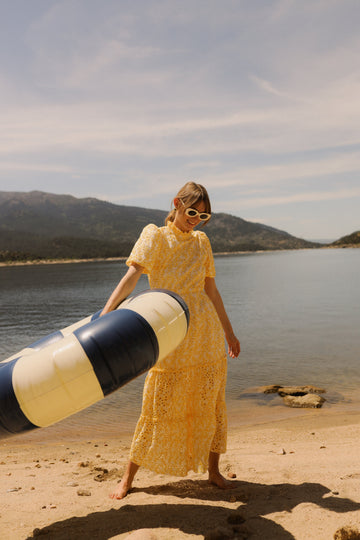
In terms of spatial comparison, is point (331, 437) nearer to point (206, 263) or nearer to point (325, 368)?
point (206, 263)

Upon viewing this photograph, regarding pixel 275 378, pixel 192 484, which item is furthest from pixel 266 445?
pixel 275 378

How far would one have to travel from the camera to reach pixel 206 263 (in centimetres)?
376

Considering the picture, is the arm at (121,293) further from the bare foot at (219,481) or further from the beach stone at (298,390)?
the beach stone at (298,390)

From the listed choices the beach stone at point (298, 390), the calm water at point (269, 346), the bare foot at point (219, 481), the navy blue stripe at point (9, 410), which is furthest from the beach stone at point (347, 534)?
the beach stone at point (298, 390)

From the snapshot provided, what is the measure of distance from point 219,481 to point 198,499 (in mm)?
308

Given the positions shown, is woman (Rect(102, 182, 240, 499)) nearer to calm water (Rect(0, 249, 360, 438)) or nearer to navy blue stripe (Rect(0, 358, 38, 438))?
navy blue stripe (Rect(0, 358, 38, 438))

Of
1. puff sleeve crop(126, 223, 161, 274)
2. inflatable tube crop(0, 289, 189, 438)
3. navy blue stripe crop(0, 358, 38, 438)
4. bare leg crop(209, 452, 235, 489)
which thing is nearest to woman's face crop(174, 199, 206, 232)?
puff sleeve crop(126, 223, 161, 274)

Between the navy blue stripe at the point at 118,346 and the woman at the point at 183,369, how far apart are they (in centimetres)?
75

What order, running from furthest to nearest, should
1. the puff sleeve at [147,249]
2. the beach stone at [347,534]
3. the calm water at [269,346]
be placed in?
the calm water at [269,346] → the puff sleeve at [147,249] → the beach stone at [347,534]

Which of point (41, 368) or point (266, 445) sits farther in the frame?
point (266, 445)

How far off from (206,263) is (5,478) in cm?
318

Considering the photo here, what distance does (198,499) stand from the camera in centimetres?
361

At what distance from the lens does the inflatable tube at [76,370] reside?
2.58 meters

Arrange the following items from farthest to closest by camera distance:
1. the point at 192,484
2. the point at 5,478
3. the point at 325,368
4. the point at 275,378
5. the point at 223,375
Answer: the point at 325,368 < the point at 275,378 < the point at 5,478 < the point at 192,484 < the point at 223,375
